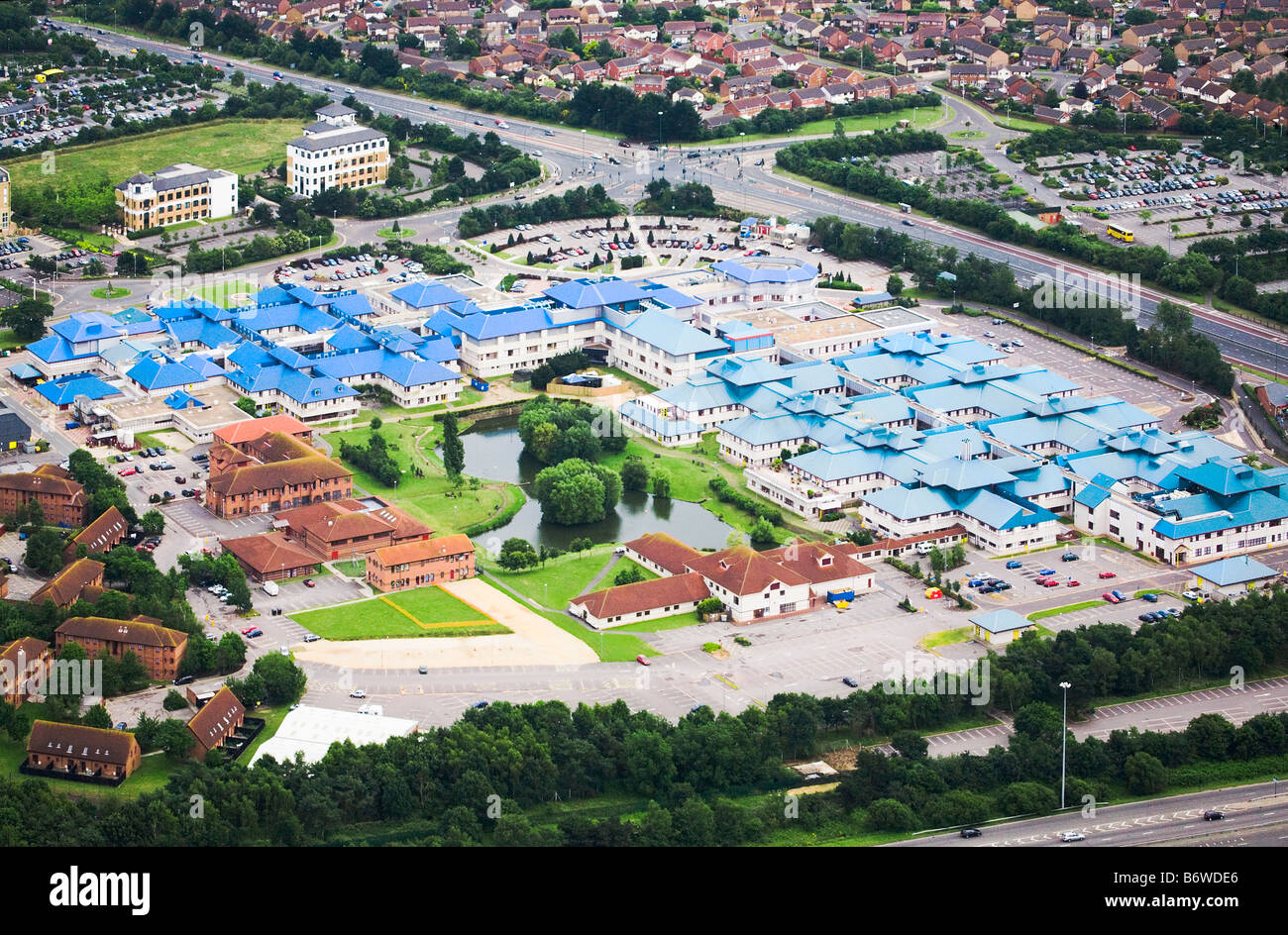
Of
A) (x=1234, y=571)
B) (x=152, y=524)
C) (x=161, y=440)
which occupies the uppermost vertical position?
(x=1234, y=571)

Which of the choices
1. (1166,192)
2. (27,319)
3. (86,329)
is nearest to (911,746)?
(86,329)

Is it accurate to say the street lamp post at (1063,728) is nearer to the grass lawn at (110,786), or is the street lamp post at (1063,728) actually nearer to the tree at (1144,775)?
the tree at (1144,775)

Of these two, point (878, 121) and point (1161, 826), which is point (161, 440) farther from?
point (878, 121)

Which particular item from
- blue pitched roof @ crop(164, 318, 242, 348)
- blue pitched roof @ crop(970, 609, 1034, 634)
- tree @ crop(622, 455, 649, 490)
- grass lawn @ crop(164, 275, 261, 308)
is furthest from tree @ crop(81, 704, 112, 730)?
grass lawn @ crop(164, 275, 261, 308)

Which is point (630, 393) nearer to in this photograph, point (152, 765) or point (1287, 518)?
point (1287, 518)

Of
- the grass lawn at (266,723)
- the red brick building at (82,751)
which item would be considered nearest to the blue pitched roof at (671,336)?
the grass lawn at (266,723)
